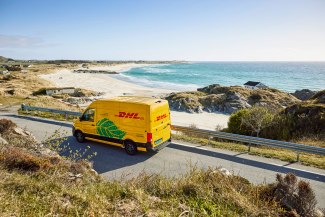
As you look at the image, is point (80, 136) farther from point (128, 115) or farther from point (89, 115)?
point (128, 115)

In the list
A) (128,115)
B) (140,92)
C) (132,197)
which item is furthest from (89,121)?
(140,92)

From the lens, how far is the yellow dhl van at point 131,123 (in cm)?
1056

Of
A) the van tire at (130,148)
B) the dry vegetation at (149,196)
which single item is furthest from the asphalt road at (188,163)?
the dry vegetation at (149,196)

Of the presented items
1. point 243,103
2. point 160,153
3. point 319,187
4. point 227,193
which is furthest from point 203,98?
point 227,193

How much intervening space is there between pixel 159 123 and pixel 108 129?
2.48 m

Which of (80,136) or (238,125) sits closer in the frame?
(80,136)

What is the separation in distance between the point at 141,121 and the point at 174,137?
3478mm

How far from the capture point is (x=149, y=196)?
209 inches

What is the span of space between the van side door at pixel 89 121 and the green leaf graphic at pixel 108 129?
328mm

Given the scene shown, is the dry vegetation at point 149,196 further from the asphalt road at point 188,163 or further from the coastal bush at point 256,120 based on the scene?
the coastal bush at point 256,120

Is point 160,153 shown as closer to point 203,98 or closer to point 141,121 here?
point 141,121

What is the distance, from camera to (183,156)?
36.4ft

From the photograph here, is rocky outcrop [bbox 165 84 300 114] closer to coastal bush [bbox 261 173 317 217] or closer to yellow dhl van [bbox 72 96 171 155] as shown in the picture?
yellow dhl van [bbox 72 96 171 155]

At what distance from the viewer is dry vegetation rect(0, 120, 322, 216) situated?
4.53m
